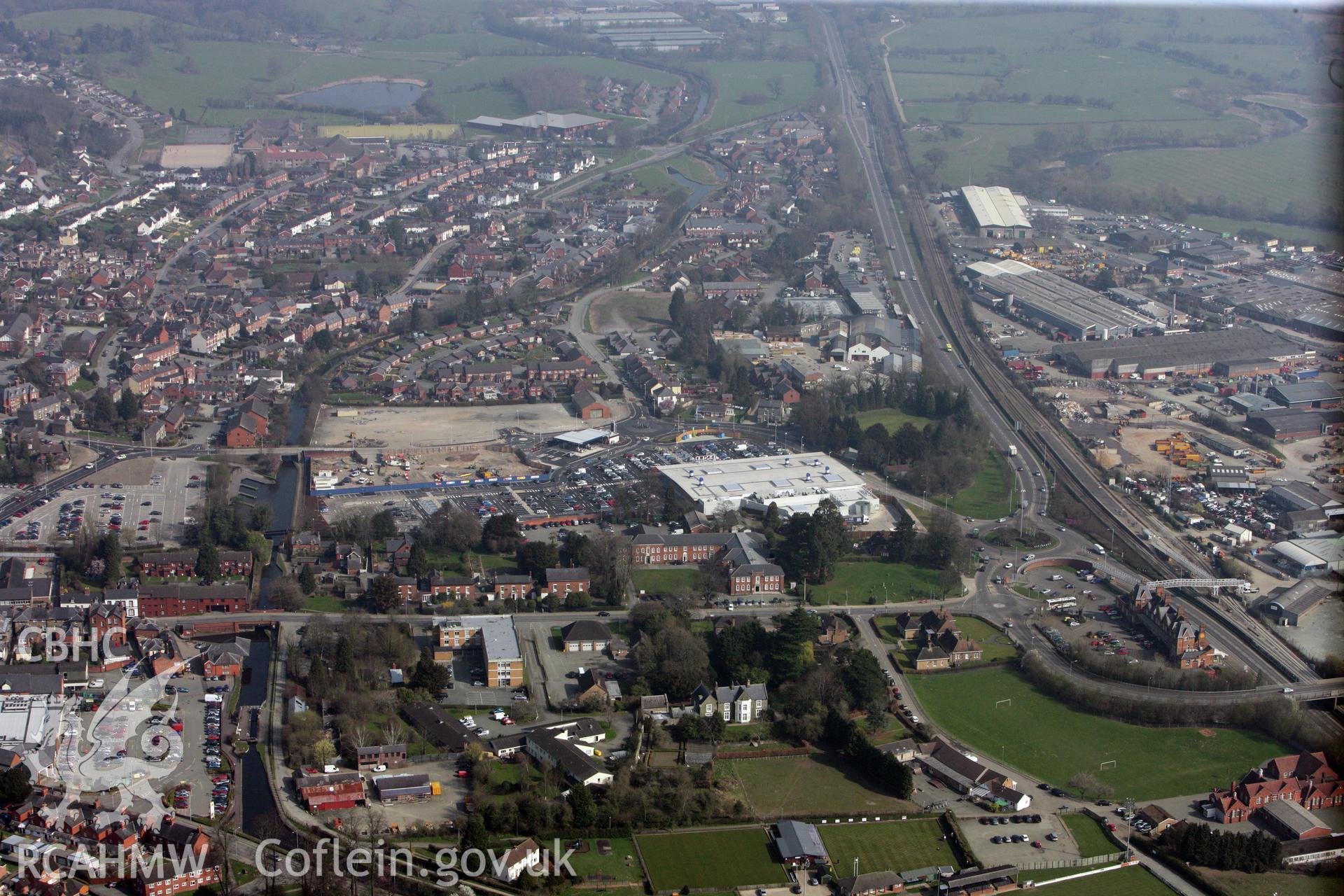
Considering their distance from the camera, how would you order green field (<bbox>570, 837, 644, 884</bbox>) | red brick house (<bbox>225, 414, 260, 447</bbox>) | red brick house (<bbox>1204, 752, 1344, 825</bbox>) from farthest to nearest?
red brick house (<bbox>225, 414, 260, 447</bbox>) → red brick house (<bbox>1204, 752, 1344, 825</bbox>) → green field (<bbox>570, 837, 644, 884</bbox>)

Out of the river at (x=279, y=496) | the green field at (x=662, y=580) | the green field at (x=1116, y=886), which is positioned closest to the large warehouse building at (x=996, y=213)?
the river at (x=279, y=496)

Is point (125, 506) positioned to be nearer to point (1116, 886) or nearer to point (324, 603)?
point (324, 603)

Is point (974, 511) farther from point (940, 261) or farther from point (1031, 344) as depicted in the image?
point (940, 261)

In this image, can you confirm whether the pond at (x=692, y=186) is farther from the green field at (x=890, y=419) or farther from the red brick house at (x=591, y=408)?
the green field at (x=890, y=419)

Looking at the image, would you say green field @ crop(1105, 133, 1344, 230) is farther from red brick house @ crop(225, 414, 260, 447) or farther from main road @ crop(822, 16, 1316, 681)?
red brick house @ crop(225, 414, 260, 447)

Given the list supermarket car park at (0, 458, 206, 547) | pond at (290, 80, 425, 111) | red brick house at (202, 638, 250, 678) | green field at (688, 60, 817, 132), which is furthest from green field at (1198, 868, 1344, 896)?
pond at (290, 80, 425, 111)

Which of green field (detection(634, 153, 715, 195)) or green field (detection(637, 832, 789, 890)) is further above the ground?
green field (detection(637, 832, 789, 890))

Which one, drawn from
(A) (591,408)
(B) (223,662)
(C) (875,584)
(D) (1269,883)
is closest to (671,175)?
(A) (591,408)
